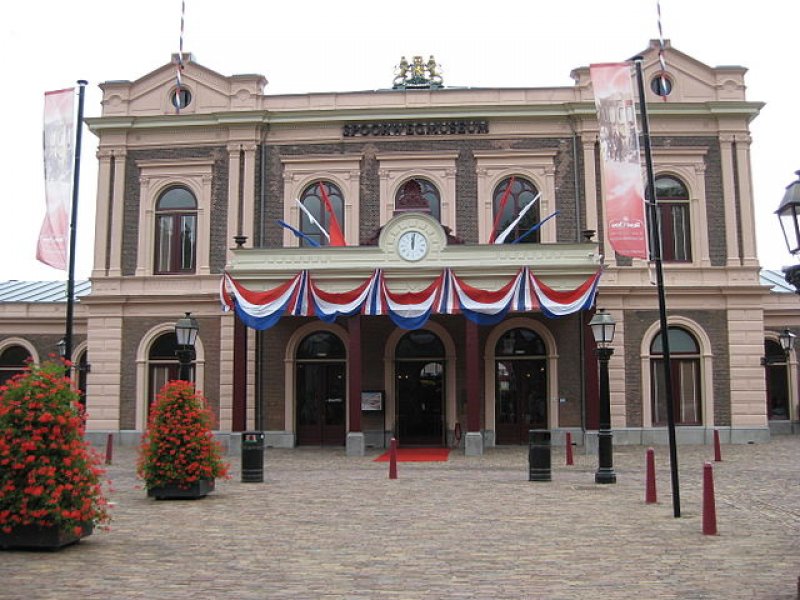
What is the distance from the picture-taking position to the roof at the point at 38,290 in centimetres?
3662

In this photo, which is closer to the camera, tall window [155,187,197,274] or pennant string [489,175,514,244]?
pennant string [489,175,514,244]

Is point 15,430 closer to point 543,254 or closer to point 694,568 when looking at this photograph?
point 694,568

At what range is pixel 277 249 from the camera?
24312 mm

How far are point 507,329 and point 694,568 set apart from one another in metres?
17.4

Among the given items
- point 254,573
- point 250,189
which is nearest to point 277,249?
point 250,189

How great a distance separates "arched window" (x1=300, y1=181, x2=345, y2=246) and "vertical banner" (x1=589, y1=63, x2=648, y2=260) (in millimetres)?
12984

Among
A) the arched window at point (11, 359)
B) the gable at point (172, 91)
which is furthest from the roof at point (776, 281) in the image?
the arched window at point (11, 359)

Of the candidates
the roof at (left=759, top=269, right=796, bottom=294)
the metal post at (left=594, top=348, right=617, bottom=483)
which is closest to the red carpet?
the metal post at (left=594, top=348, right=617, bottom=483)

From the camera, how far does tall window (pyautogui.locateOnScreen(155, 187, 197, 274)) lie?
27.8 metres

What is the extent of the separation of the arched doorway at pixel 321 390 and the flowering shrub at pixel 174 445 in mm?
12028

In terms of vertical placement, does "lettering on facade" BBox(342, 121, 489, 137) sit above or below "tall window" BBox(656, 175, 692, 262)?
above

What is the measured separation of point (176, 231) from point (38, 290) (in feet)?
46.8

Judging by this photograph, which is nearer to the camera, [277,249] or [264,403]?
[277,249]

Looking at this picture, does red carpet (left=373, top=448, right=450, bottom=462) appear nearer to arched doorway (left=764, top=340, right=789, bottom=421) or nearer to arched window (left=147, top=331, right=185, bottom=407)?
arched window (left=147, top=331, right=185, bottom=407)
